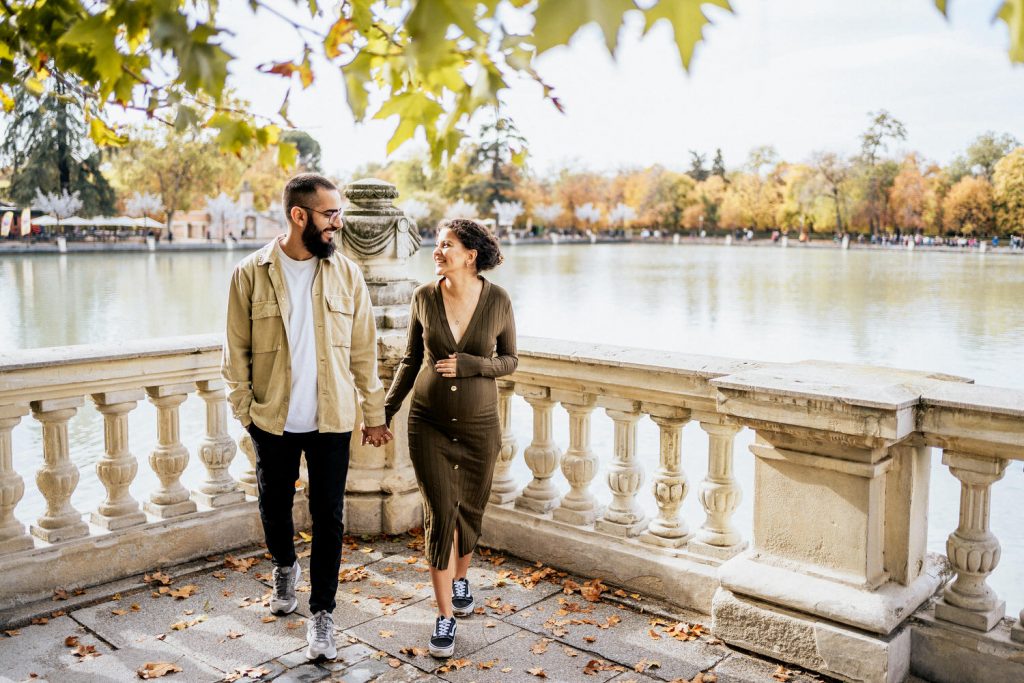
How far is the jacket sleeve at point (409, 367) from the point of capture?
3.91 metres

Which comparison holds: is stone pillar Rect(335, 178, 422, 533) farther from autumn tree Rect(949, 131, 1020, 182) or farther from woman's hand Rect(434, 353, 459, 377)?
autumn tree Rect(949, 131, 1020, 182)

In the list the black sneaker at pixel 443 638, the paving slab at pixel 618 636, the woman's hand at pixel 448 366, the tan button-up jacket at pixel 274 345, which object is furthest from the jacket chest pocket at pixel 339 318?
the paving slab at pixel 618 636

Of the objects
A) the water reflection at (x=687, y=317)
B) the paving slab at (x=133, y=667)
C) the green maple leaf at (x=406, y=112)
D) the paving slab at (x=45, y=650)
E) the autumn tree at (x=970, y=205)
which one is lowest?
the water reflection at (x=687, y=317)

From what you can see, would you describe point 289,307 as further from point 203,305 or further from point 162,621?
point 203,305

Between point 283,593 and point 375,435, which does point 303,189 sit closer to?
point 375,435

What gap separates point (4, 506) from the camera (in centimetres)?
414

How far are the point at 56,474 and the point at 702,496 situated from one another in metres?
2.91

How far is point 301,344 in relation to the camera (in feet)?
12.1

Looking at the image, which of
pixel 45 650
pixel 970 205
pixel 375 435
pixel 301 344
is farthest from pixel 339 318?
pixel 970 205

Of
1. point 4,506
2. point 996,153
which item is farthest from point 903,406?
point 996,153

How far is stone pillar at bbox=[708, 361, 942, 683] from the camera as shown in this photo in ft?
11.1

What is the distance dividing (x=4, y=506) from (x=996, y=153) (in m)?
38.4

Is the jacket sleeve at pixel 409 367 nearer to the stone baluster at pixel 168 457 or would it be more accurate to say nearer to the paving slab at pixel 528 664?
the paving slab at pixel 528 664

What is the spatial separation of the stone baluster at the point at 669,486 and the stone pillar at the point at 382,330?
1.49 m
